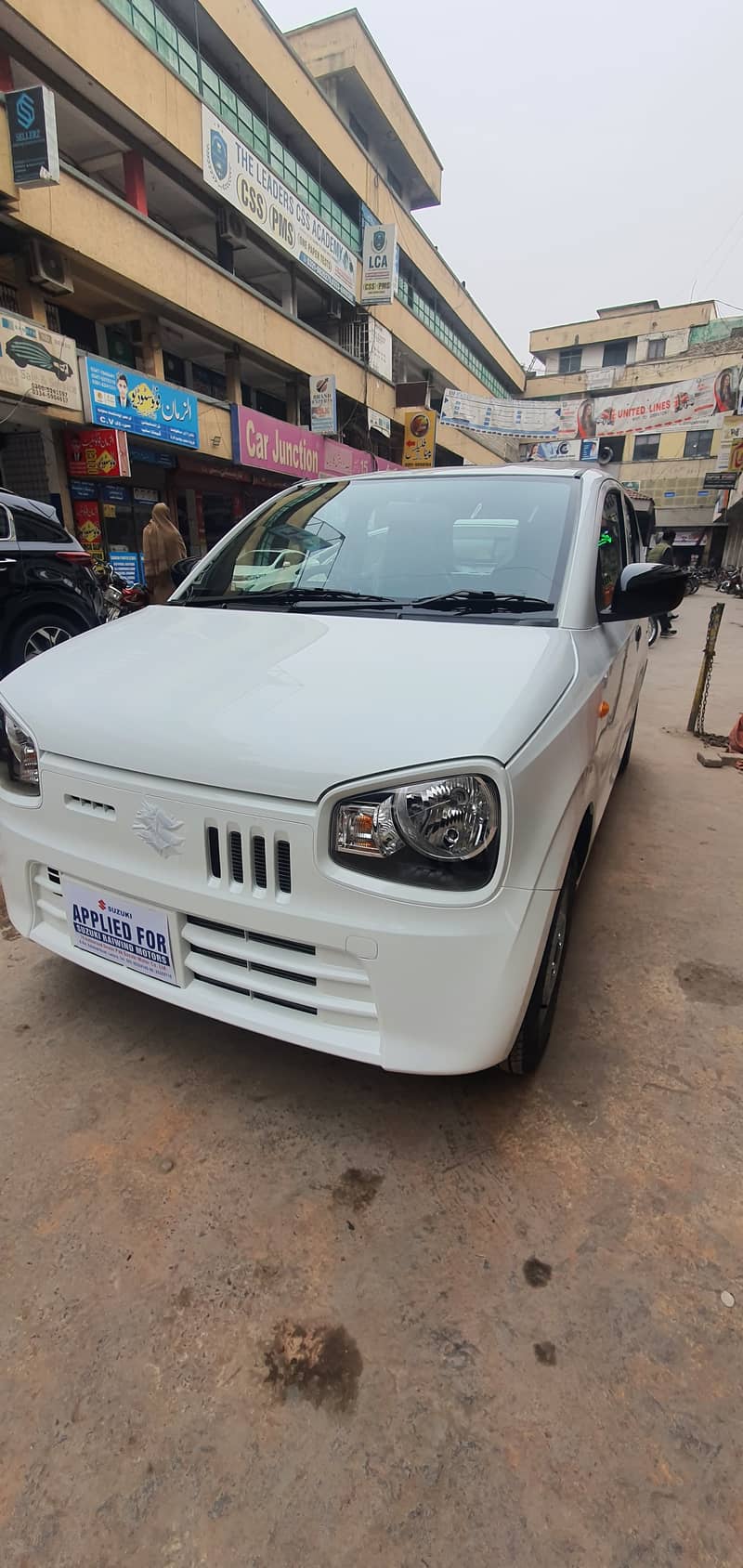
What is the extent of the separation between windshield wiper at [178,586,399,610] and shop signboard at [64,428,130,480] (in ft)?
33.5

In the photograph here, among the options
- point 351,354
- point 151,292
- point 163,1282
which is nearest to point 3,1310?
point 163,1282

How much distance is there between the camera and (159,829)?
170 centimetres

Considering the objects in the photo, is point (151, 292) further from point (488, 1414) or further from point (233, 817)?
point (488, 1414)

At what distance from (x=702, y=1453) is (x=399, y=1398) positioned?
517mm

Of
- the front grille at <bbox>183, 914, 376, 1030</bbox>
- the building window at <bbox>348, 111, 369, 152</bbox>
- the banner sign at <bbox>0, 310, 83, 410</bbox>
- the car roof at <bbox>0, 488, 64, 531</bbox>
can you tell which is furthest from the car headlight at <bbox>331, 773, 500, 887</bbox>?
the building window at <bbox>348, 111, 369, 152</bbox>

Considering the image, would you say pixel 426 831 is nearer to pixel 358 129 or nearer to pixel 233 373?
pixel 233 373

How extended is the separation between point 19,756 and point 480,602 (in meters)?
Answer: 1.41

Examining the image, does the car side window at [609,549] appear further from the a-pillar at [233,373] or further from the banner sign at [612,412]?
the banner sign at [612,412]

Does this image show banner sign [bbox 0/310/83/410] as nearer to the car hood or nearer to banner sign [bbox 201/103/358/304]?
banner sign [bbox 201/103/358/304]

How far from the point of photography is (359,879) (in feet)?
4.98

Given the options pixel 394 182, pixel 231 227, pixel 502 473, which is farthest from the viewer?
pixel 394 182

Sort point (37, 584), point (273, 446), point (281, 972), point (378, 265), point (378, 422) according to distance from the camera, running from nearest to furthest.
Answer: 1. point (281, 972)
2. point (37, 584)
3. point (273, 446)
4. point (378, 265)
5. point (378, 422)

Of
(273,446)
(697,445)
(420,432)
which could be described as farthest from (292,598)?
(697,445)

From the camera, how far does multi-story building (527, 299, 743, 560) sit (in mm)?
37781
